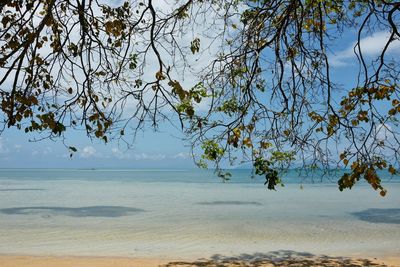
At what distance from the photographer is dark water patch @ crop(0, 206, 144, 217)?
18.5m

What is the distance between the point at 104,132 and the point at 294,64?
2.44 meters

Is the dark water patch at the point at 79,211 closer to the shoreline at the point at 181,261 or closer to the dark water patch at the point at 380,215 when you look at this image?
the shoreline at the point at 181,261

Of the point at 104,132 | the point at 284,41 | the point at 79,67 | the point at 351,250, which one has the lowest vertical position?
the point at 351,250

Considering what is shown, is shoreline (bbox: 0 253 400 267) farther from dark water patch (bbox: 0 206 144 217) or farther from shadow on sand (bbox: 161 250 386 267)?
dark water patch (bbox: 0 206 144 217)

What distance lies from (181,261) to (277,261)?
2.00 metres

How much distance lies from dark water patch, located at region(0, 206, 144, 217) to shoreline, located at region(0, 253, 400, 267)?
28.3 ft

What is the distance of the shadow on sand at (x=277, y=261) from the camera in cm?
888

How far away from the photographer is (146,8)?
476cm

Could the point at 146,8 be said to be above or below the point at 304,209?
above

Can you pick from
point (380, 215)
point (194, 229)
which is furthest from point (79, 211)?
point (380, 215)

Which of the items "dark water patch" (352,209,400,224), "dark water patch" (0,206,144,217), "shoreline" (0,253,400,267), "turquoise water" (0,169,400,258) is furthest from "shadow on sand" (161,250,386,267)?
"dark water patch" (0,206,144,217)

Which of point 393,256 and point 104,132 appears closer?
point 104,132

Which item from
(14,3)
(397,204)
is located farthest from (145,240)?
(397,204)

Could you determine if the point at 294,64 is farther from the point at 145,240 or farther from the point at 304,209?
the point at 304,209
